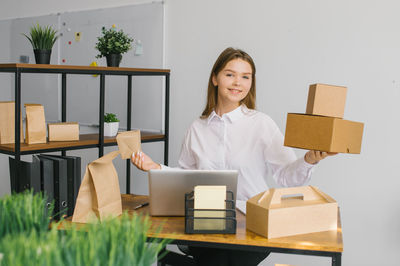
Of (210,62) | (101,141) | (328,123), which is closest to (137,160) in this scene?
(328,123)

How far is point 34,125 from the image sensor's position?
2533 mm

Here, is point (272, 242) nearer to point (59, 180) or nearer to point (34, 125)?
point (59, 180)

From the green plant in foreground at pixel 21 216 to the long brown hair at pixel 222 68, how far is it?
1.73 meters

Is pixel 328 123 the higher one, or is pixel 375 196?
pixel 328 123

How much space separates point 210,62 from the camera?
3.19 meters

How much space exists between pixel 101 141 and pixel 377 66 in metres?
1.69

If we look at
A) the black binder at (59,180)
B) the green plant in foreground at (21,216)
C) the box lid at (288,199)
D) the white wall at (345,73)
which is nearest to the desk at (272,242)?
the box lid at (288,199)

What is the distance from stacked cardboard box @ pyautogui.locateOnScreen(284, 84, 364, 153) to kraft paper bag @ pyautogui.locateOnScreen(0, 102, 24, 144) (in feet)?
5.19

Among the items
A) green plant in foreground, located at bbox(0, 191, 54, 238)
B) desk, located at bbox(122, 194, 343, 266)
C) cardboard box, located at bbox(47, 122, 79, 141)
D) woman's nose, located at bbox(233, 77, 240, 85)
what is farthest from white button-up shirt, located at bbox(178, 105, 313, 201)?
green plant in foreground, located at bbox(0, 191, 54, 238)

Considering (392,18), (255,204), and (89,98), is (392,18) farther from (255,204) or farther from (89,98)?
(89,98)

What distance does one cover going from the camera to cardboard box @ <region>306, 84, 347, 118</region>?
161 cm

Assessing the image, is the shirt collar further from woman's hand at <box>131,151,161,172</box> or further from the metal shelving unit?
the metal shelving unit

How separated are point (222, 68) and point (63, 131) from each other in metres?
1.07

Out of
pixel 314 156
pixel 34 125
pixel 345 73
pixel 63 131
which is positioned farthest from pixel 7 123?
pixel 345 73
